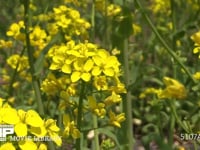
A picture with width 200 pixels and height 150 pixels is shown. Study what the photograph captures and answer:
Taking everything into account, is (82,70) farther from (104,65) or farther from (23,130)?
(23,130)

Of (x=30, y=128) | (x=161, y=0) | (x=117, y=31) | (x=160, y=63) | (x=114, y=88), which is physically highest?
(x=161, y=0)

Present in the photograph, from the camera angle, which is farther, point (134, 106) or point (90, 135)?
point (134, 106)

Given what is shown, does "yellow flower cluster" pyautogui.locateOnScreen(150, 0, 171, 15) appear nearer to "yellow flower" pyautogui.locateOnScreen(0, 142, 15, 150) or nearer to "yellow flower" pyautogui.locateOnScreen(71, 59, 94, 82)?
"yellow flower" pyautogui.locateOnScreen(71, 59, 94, 82)

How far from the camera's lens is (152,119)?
3189 millimetres

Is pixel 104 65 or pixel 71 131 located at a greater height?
pixel 104 65

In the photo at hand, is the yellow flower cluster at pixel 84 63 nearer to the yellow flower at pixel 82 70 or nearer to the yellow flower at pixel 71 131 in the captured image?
the yellow flower at pixel 82 70

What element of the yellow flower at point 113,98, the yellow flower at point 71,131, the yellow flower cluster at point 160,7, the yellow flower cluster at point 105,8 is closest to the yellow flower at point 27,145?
the yellow flower at point 71,131

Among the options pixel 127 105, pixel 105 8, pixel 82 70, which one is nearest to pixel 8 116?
pixel 82 70

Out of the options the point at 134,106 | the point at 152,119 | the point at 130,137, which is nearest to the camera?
the point at 130,137

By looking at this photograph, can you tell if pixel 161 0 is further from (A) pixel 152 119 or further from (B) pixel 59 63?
(B) pixel 59 63

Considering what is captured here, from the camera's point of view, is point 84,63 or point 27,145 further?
point 84,63

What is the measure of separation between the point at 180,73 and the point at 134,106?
3.61ft

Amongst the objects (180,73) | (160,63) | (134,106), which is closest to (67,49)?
(180,73)

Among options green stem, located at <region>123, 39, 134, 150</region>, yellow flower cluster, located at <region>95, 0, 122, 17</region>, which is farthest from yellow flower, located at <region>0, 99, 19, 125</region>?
yellow flower cluster, located at <region>95, 0, 122, 17</region>
